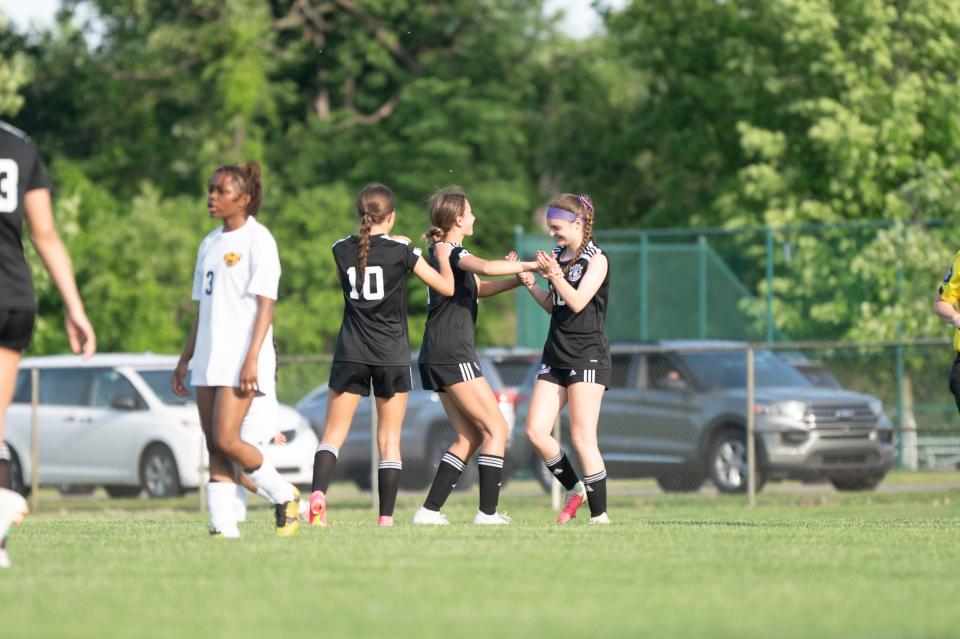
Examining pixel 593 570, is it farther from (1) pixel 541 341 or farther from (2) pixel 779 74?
(2) pixel 779 74

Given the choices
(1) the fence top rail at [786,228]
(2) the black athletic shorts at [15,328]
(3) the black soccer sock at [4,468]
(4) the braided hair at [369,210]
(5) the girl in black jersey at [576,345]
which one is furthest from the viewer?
(1) the fence top rail at [786,228]

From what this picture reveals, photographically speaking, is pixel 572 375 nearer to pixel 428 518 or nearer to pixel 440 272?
pixel 440 272

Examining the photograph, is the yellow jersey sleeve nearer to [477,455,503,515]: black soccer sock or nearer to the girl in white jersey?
[477,455,503,515]: black soccer sock

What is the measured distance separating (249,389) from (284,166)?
3966cm

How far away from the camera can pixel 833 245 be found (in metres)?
27.2

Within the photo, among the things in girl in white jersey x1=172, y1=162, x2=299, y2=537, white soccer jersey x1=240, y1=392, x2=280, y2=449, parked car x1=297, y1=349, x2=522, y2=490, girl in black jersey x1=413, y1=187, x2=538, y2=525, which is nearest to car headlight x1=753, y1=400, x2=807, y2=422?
parked car x1=297, y1=349, x2=522, y2=490

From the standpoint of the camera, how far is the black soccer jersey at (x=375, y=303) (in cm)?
1062

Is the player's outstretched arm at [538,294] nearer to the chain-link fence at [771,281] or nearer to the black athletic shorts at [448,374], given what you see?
the black athletic shorts at [448,374]

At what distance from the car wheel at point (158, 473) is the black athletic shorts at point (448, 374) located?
10344 millimetres

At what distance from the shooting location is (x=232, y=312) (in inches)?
346

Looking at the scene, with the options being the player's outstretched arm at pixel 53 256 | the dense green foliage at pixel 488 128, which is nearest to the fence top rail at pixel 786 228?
the dense green foliage at pixel 488 128

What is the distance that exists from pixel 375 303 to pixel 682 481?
1048cm

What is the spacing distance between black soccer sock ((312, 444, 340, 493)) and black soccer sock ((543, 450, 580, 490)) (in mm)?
1370

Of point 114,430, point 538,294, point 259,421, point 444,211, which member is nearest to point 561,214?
point 538,294
